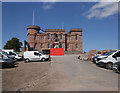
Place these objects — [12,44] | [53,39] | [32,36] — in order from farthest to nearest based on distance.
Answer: [12,44]
[53,39]
[32,36]

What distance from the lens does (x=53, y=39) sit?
44344 millimetres

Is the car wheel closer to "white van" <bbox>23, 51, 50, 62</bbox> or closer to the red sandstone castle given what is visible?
"white van" <bbox>23, 51, 50, 62</bbox>

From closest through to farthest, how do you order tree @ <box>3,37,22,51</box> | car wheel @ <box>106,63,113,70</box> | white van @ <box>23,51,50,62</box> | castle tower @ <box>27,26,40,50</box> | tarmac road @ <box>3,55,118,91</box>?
tarmac road @ <box>3,55,118,91</box> → car wheel @ <box>106,63,113,70</box> → white van @ <box>23,51,50,62</box> → castle tower @ <box>27,26,40,50</box> → tree @ <box>3,37,22,51</box>

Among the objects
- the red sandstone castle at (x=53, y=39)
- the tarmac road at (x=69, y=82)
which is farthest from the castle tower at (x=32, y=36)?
the tarmac road at (x=69, y=82)

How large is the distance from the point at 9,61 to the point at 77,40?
120 ft

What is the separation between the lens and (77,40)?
45.6 meters

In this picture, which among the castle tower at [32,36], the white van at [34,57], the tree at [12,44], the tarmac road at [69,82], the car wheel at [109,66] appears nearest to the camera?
the tarmac road at [69,82]

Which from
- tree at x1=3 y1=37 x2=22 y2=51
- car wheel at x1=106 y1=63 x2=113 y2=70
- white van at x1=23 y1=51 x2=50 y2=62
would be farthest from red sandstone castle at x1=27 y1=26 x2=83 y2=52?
car wheel at x1=106 y1=63 x2=113 y2=70

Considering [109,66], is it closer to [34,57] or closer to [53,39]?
Answer: [34,57]

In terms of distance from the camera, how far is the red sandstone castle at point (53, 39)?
143 feet

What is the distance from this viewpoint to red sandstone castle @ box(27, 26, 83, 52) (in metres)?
43.6

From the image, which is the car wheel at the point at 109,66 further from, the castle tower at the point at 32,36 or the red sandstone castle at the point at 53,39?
the castle tower at the point at 32,36

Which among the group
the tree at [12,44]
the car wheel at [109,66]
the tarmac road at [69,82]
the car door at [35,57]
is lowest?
the tarmac road at [69,82]

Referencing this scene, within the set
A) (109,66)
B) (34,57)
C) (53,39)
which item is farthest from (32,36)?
(109,66)
